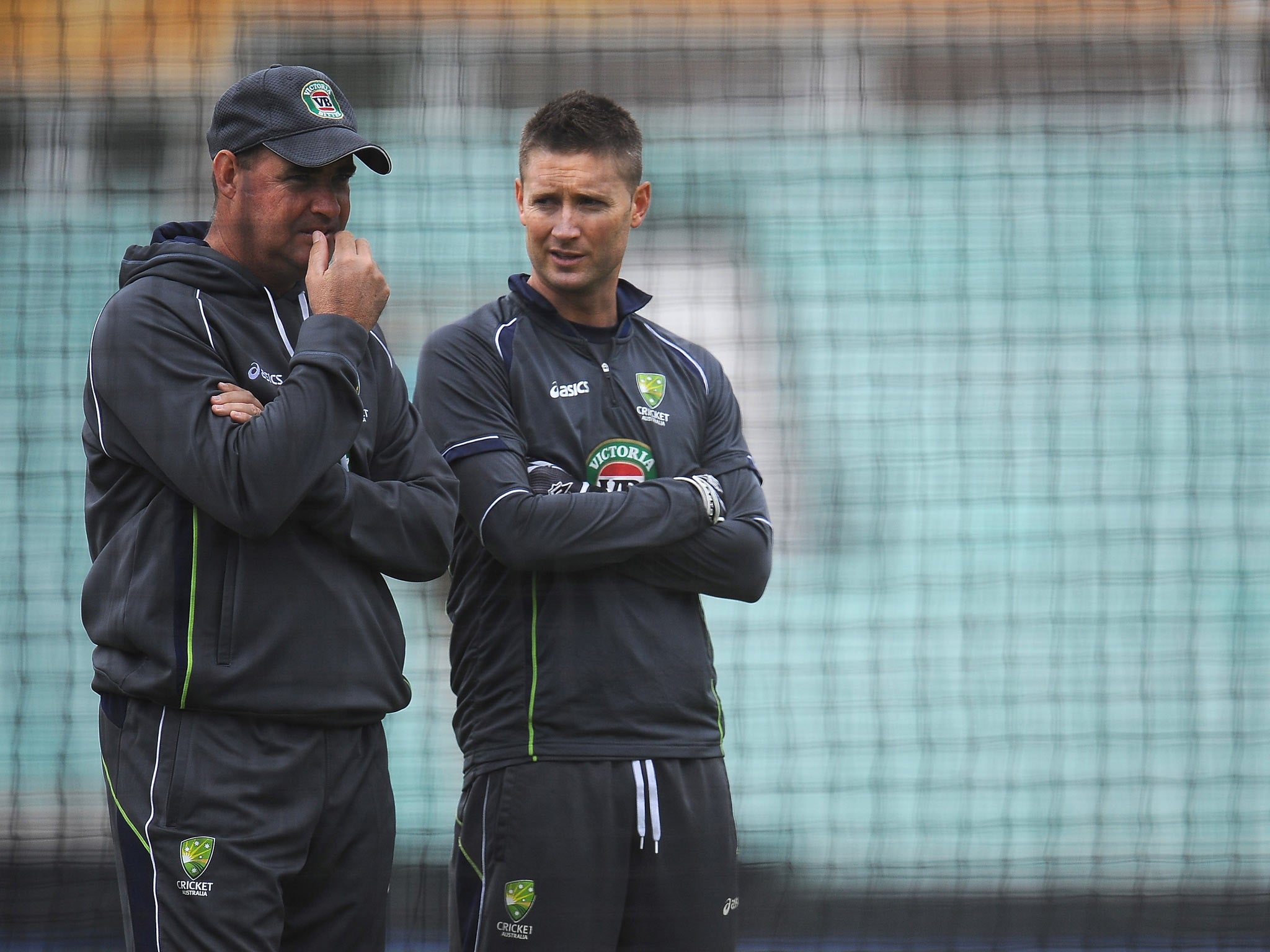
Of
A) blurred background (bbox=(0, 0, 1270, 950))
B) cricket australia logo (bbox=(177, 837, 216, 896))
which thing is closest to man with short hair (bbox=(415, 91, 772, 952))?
cricket australia logo (bbox=(177, 837, 216, 896))

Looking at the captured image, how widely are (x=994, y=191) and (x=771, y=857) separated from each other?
2.34m

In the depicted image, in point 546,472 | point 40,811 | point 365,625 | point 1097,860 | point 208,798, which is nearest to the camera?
point 208,798

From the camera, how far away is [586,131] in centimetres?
273

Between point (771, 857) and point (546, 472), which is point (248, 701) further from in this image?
point (771, 857)

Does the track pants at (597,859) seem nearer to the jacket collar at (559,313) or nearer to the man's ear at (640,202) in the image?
the jacket collar at (559,313)

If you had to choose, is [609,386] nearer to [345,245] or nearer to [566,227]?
[566,227]

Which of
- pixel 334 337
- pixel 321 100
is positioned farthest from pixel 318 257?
pixel 321 100

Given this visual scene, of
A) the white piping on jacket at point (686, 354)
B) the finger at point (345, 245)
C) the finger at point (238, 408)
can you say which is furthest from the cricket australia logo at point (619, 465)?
the finger at point (238, 408)

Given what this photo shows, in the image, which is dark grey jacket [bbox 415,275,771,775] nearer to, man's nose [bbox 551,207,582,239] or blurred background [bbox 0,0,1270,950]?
man's nose [bbox 551,207,582,239]

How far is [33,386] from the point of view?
14.4 feet

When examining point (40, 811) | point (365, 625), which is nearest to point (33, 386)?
point (40, 811)

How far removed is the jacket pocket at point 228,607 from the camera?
2018 mm

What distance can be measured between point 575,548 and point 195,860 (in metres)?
0.84

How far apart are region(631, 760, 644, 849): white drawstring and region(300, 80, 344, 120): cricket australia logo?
1264 millimetres
